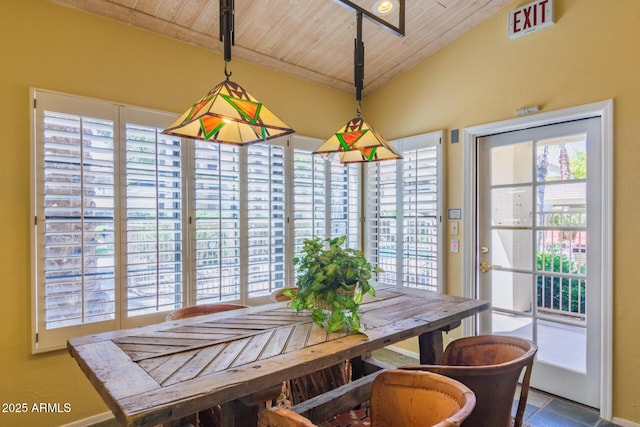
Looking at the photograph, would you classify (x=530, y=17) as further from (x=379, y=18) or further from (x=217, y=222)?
(x=217, y=222)

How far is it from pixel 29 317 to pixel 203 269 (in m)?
1.09

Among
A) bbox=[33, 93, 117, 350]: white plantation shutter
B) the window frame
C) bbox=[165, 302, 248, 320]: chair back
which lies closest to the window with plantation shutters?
the window frame

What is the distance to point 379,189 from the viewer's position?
3.90m

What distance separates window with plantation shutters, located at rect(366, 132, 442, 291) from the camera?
345 centimetres

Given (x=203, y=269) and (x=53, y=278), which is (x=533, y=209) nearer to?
(x=203, y=269)

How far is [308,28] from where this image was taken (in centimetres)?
295

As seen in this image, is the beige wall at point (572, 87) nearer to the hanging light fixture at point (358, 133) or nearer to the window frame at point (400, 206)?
the window frame at point (400, 206)

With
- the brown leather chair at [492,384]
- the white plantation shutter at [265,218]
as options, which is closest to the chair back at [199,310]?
the white plantation shutter at [265,218]

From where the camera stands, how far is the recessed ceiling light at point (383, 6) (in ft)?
8.51

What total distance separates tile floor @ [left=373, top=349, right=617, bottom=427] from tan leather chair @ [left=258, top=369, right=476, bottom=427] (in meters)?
1.59

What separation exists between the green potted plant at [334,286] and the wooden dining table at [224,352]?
0.07 m

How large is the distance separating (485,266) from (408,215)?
84 cm

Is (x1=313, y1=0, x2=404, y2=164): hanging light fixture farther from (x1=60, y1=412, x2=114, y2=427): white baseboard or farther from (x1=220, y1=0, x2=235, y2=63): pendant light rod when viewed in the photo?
(x1=60, y1=412, x2=114, y2=427): white baseboard

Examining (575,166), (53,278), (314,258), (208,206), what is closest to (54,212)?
(53,278)
